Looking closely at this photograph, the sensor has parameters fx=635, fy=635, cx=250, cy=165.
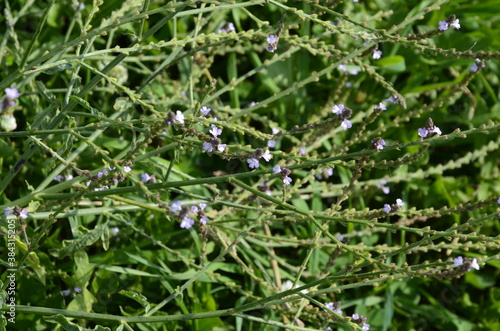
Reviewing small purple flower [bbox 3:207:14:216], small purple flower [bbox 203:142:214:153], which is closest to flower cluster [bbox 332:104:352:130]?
small purple flower [bbox 203:142:214:153]

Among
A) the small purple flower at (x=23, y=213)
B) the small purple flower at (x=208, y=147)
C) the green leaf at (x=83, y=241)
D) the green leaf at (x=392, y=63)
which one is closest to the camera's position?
the small purple flower at (x=208, y=147)

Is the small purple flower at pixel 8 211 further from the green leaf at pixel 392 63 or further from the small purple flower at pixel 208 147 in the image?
the green leaf at pixel 392 63

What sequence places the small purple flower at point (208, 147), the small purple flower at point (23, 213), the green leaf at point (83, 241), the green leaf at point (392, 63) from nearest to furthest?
the small purple flower at point (208, 147), the small purple flower at point (23, 213), the green leaf at point (83, 241), the green leaf at point (392, 63)

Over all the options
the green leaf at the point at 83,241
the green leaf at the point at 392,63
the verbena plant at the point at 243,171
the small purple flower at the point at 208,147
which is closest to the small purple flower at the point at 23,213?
the verbena plant at the point at 243,171

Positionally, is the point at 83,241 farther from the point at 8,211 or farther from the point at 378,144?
the point at 378,144

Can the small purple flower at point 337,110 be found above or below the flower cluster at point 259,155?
above

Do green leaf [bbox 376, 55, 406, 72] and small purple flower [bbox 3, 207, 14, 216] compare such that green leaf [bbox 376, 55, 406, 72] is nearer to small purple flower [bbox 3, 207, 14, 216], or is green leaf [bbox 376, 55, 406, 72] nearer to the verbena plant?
the verbena plant

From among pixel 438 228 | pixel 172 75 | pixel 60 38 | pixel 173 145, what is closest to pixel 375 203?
pixel 438 228
